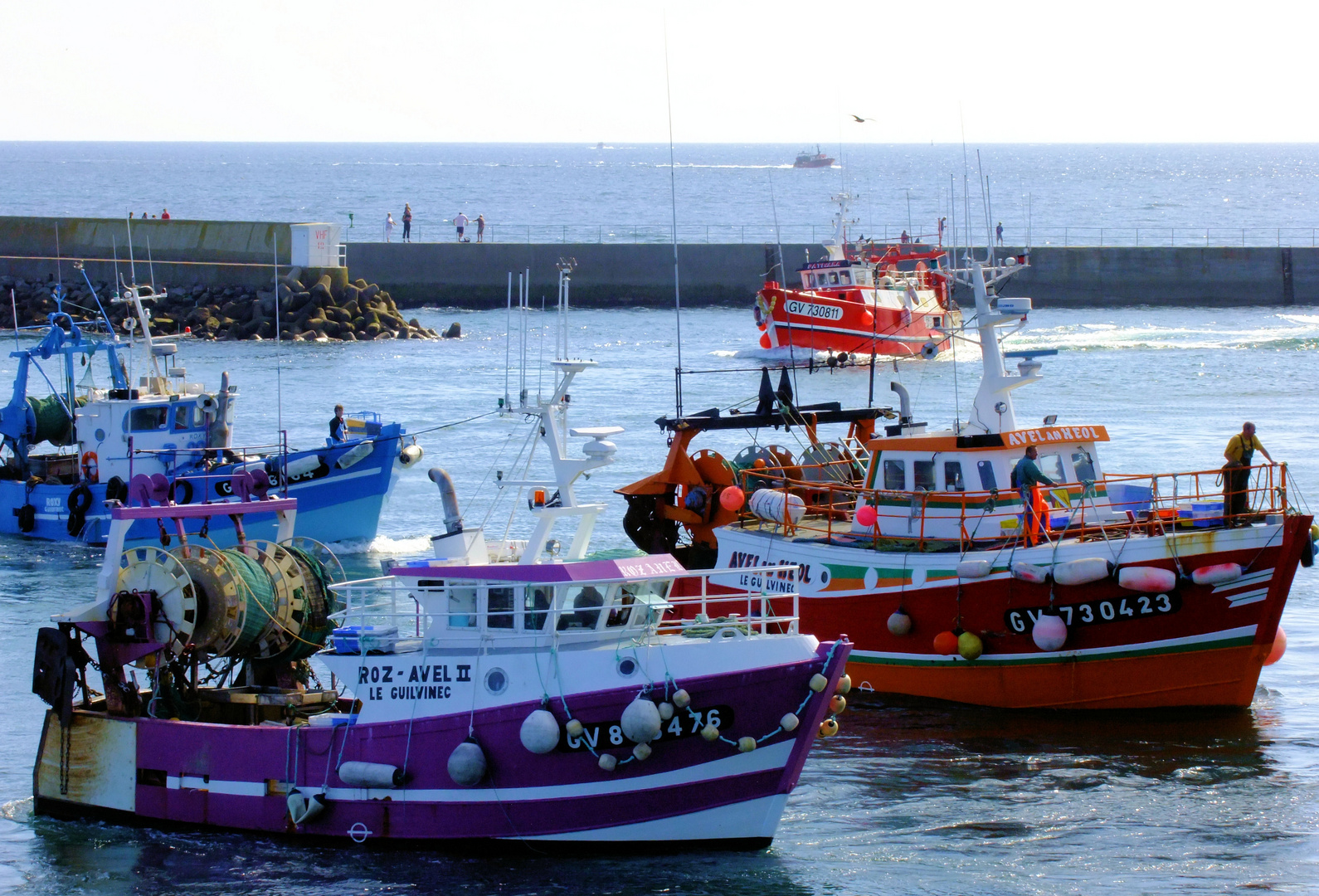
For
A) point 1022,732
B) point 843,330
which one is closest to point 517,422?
point 843,330

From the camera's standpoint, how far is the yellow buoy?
16.2m

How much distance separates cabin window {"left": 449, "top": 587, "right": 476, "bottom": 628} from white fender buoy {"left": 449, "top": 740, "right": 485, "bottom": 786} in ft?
3.23

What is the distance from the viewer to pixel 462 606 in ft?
41.5

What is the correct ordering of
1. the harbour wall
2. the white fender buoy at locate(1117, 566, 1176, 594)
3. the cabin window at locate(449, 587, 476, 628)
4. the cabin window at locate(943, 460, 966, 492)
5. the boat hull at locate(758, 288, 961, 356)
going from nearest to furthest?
the cabin window at locate(449, 587, 476, 628)
the white fender buoy at locate(1117, 566, 1176, 594)
the cabin window at locate(943, 460, 966, 492)
the boat hull at locate(758, 288, 961, 356)
the harbour wall

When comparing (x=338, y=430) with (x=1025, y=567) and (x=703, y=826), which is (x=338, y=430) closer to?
(x=1025, y=567)

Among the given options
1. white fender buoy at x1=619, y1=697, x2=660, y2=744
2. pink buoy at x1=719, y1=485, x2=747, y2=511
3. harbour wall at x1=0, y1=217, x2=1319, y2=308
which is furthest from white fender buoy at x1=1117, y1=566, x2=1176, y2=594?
harbour wall at x1=0, y1=217, x2=1319, y2=308

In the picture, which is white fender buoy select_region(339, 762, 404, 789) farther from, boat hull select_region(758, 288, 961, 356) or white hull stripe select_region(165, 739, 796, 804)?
boat hull select_region(758, 288, 961, 356)

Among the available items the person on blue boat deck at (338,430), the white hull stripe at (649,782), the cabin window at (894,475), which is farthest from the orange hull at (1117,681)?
the person on blue boat deck at (338,430)

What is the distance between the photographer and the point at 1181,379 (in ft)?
139

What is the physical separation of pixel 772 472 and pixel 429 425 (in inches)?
629

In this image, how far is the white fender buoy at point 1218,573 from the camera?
15328 mm

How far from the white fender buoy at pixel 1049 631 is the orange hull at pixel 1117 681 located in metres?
0.41

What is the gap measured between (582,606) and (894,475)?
5857mm

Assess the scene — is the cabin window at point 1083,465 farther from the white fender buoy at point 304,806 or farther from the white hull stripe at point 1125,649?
the white fender buoy at point 304,806
